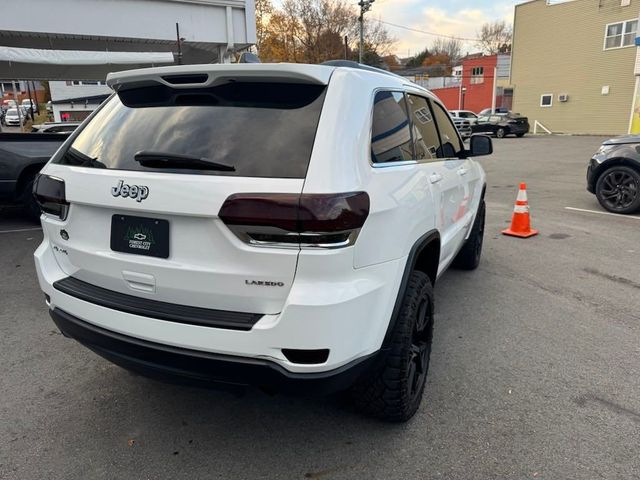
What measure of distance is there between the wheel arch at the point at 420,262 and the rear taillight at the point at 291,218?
1.66ft

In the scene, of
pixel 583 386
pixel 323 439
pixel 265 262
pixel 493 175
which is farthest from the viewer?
pixel 493 175

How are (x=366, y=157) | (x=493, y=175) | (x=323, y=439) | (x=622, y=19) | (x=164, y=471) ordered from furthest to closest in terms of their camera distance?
(x=622, y=19), (x=493, y=175), (x=323, y=439), (x=164, y=471), (x=366, y=157)

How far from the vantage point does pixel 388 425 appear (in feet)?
8.43

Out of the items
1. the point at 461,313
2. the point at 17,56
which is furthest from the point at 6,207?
the point at 461,313

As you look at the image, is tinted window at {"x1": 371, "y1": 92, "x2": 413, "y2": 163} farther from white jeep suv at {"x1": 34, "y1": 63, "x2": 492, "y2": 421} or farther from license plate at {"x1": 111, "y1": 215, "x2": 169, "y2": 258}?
license plate at {"x1": 111, "y1": 215, "x2": 169, "y2": 258}

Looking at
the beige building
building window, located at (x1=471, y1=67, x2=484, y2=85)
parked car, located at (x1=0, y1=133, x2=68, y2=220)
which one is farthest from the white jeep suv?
building window, located at (x1=471, y1=67, x2=484, y2=85)

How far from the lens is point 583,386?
9.64ft

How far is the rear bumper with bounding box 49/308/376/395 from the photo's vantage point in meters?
1.95

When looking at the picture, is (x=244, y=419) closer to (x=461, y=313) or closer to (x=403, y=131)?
(x=403, y=131)

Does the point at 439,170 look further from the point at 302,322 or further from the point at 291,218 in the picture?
the point at 302,322

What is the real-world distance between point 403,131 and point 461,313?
1.93 m

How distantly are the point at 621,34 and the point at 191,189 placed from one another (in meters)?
32.8

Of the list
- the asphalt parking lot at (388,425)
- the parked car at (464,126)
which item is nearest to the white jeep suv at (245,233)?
the asphalt parking lot at (388,425)

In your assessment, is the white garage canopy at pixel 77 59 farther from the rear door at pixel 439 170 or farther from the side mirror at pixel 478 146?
the rear door at pixel 439 170
